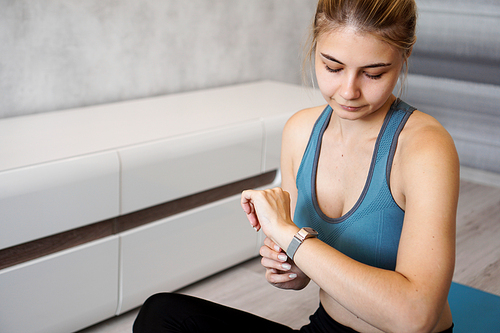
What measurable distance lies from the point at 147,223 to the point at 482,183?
261cm

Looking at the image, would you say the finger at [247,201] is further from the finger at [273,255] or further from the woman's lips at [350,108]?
the woman's lips at [350,108]

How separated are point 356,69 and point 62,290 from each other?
1.16m

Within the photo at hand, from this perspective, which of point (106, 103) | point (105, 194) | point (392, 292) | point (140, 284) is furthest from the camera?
point (106, 103)

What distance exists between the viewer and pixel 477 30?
3.25 meters

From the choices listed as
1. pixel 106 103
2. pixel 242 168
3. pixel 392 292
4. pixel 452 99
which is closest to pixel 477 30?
pixel 452 99

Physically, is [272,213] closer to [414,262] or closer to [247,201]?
[247,201]

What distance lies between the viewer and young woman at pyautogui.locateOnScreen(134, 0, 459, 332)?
32.5 inches

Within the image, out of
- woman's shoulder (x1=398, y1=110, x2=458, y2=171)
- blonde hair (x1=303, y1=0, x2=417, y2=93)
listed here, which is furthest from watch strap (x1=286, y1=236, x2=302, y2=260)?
blonde hair (x1=303, y1=0, x2=417, y2=93)

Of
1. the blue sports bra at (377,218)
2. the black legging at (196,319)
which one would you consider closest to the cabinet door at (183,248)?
the black legging at (196,319)

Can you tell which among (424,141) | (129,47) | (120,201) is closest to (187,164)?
(120,201)

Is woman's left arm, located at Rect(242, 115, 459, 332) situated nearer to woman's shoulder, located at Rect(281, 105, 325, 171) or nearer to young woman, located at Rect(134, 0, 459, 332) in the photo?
young woman, located at Rect(134, 0, 459, 332)

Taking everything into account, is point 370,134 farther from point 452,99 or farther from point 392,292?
point 452,99

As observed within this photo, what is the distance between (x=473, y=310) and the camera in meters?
1.47

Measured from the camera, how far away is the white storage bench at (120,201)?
1437mm
